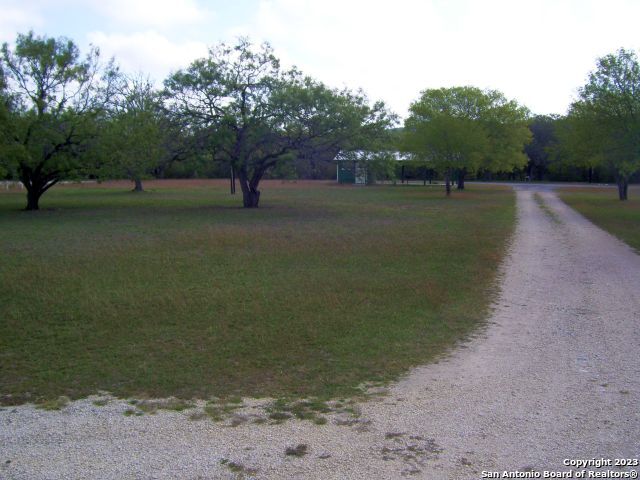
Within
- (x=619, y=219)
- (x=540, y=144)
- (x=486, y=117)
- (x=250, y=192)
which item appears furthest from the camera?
(x=540, y=144)

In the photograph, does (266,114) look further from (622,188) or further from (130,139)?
(622,188)

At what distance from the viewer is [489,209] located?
29.4 meters

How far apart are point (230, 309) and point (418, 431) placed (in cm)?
450

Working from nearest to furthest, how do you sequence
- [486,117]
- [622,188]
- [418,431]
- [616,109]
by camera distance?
[418,431], [616,109], [622,188], [486,117]

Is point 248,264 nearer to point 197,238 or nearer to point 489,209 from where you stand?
point 197,238

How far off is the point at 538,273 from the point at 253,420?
8238mm

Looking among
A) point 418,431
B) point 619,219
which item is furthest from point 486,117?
point 418,431

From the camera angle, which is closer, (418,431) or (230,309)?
(418,431)

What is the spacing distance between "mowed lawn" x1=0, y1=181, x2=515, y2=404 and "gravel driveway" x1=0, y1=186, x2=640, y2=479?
59 cm

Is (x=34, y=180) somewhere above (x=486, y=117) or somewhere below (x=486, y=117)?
below

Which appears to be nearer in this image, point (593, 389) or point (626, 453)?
point (626, 453)

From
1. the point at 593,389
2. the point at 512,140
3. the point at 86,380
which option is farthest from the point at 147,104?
the point at 512,140

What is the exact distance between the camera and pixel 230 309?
27.8 ft

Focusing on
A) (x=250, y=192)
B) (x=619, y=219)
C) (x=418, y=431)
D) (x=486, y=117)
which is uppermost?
(x=486, y=117)
